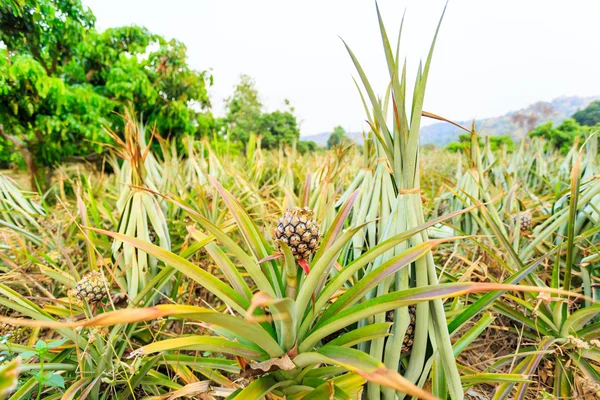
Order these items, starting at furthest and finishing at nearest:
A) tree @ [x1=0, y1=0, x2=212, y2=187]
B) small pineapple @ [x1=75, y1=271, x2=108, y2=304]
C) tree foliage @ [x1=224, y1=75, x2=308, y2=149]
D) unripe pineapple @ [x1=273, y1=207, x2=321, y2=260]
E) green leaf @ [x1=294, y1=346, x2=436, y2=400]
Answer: tree foliage @ [x1=224, y1=75, x2=308, y2=149] < tree @ [x1=0, y1=0, x2=212, y2=187] < small pineapple @ [x1=75, y1=271, x2=108, y2=304] < unripe pineapple @ [x1=273, y1=207, x2=321, y2=260] < green leaf @ [x1=294, y1=346, x2=436, y2=400]

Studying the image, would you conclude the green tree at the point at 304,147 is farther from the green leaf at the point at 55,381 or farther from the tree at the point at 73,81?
the green leaf at the point at 55,381

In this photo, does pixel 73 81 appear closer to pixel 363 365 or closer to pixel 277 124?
pixel 363 365

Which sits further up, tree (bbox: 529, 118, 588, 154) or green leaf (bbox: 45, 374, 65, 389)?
tree (bbox: 529, 118, 588, 154)

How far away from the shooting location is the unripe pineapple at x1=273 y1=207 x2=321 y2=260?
381 mm

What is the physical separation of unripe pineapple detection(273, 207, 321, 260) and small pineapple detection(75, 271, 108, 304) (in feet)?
1.34

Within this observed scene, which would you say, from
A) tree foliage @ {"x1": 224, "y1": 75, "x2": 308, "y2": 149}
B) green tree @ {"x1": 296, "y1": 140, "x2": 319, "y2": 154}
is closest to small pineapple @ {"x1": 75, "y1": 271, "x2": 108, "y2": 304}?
green tree @ {"x1": 296, "y1": 140, "x2": 319, "y2": 154}

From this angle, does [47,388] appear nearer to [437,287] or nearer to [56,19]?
[437,287]

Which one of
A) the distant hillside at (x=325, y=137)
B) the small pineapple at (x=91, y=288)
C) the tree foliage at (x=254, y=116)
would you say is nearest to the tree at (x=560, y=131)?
the distant hillside at (x=325, y=137)

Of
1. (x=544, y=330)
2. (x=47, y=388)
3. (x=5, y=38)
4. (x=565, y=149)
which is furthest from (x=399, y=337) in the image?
(x=565, y=149)

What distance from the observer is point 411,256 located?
379mm

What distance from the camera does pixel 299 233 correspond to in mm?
380

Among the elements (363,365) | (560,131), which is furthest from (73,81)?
→ (560,131)

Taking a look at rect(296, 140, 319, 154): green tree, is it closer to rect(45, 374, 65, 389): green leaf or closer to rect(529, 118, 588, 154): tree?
rect(529, 118, 588, 154): tree

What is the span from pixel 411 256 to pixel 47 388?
78 centimetres
